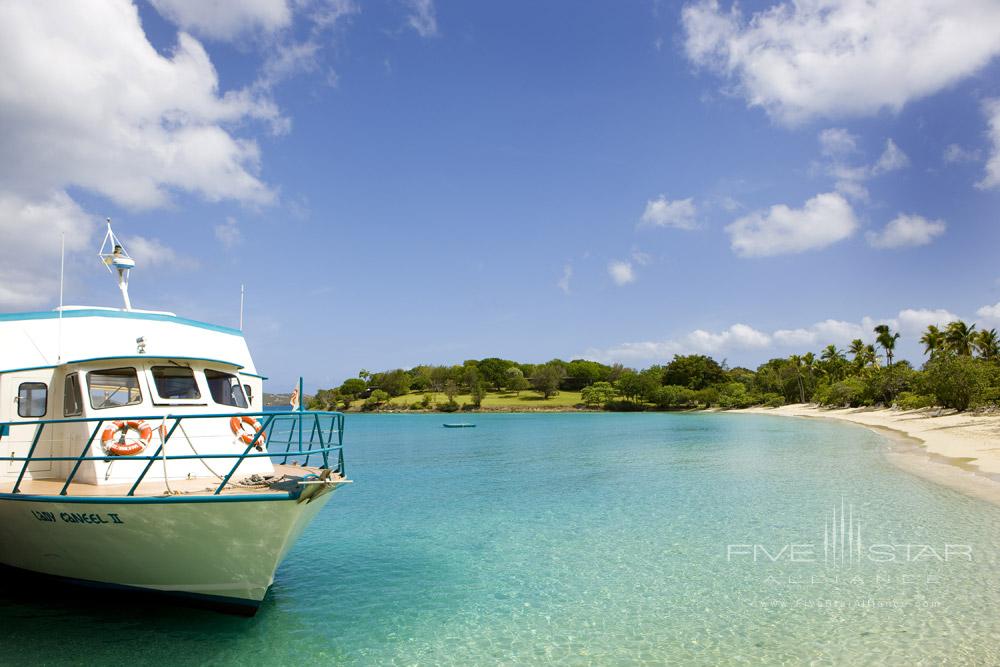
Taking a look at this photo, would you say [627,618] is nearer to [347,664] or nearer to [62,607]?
[347,664]

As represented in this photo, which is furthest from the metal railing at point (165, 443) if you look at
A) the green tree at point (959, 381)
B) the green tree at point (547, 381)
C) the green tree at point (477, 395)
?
the green tree at point (547, 381)

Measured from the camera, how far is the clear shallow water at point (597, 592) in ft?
27.3

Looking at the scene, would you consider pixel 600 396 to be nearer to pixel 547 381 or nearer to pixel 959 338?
pixel 547 381

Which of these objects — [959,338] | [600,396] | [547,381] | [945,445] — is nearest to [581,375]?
[547,381]

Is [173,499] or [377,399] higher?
[377,399]

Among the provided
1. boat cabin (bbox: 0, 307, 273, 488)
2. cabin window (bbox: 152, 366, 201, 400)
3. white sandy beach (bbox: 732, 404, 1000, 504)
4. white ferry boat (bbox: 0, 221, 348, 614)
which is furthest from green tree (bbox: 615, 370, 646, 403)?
cabin window (bbox: 152, 366, 201, 400)

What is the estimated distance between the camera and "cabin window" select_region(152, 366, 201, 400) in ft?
33.7

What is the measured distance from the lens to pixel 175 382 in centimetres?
1041

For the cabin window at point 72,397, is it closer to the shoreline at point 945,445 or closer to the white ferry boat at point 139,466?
the white ferry boat at point 139,466

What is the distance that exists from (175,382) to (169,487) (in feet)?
7.15

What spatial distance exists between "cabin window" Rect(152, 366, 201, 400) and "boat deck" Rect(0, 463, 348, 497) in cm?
144

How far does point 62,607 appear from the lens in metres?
9.78

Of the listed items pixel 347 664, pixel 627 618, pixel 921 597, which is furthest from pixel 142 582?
pixel 921 597

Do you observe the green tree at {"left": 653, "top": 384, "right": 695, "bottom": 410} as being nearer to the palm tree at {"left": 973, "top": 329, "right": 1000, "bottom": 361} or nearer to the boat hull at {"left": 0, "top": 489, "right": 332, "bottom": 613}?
the palm tree at {"left": 973, "top": 329, "right": 1000, "bottom": 361}
